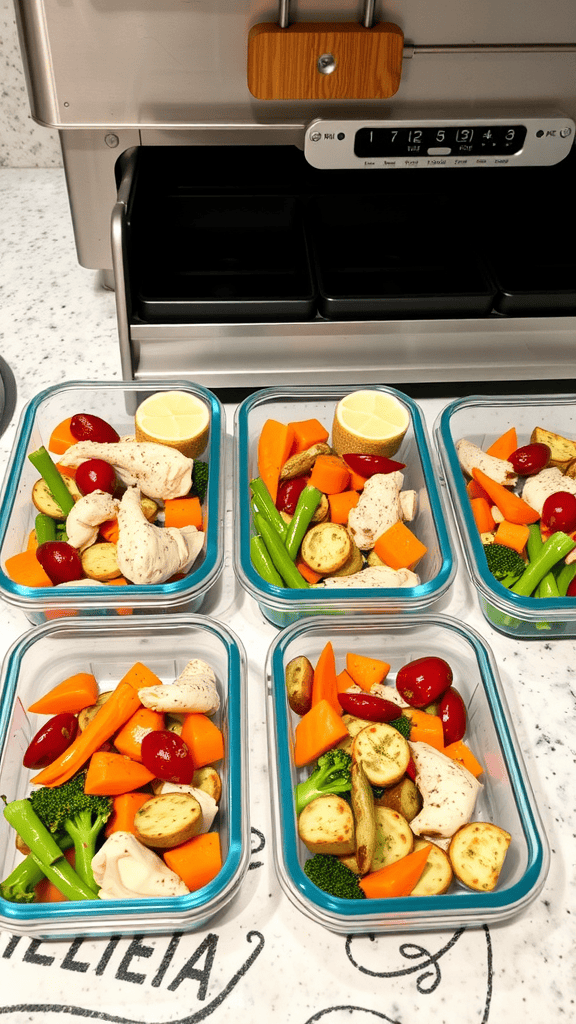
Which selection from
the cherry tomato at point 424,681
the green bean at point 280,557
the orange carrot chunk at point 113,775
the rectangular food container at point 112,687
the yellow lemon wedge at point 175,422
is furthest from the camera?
the yellow lemon wedge at point 175,422

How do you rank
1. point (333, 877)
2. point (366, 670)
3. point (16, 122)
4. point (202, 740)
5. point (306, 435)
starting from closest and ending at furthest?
point (333, 877) < point (202, 740) < point (366, 670) < point (306, 435) < point (16, 122)

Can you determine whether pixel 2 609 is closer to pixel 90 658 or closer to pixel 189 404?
pixel 90 658

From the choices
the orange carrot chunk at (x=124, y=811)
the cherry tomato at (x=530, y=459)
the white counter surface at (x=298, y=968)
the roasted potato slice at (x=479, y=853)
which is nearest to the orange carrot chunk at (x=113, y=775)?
the orange carrot chunk at (x=124, y=811)

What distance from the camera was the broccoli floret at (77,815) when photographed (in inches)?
34.2

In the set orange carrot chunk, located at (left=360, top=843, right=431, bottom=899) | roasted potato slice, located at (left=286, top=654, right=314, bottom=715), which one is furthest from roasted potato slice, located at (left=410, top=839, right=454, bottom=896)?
roasted potato slice, located at (left=286, top=654, right=314, bottom=715)

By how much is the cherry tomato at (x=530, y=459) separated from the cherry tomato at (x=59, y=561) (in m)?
0.67

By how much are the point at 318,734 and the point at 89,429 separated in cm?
59

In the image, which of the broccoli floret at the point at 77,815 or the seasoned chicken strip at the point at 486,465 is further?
the seasoned chicken strip at the point at 486,465

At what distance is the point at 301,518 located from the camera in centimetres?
115

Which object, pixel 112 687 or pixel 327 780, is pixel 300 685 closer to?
pixel 327 780

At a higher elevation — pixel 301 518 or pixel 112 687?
pixel 301 518

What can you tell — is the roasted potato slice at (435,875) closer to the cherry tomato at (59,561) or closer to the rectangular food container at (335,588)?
the rectangular food container at (335,588)

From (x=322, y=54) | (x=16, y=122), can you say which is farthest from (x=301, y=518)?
(x=16, y=122)

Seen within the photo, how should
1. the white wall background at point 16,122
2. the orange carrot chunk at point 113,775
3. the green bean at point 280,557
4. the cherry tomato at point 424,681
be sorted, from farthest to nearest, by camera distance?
the white wall background at point 16,122, the green bean at point 280,557, the cherry tomato at point 424,681, the orange carrot chunk at point 113,775
